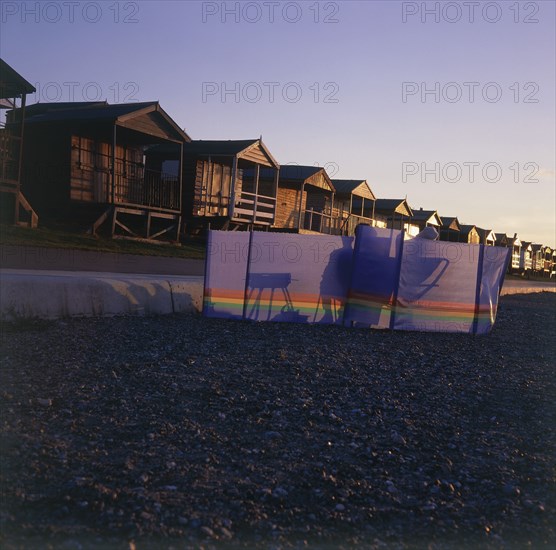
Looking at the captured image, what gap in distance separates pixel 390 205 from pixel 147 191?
2594 centimetres

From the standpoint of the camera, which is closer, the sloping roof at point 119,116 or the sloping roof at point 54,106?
the sloping roof at point 119,116

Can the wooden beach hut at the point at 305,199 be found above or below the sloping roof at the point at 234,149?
below

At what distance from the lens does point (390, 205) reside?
46.4 m

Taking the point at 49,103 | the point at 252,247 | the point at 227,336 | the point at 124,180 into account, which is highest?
the point at 49,103

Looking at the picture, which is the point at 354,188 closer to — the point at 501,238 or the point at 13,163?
the point at 13,163

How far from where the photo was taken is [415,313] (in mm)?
10484

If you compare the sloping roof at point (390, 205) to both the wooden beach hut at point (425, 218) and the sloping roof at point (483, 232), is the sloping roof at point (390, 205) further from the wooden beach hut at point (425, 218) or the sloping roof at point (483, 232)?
the sloping roof at point (483, 232)

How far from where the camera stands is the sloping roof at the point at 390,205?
1810 inches

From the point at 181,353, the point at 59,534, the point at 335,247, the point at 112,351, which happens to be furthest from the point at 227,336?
the point at 59,534

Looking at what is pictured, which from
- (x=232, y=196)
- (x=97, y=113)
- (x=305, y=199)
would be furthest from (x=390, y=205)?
(x=97, y=113)

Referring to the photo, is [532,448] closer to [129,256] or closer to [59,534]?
[59,534]

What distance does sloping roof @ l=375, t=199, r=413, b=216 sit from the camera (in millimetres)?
45969

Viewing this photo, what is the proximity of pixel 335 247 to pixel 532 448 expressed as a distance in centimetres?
614

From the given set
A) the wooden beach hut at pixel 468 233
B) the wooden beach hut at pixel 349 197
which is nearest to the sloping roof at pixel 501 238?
the wooden beach hut at pixel 468 233
